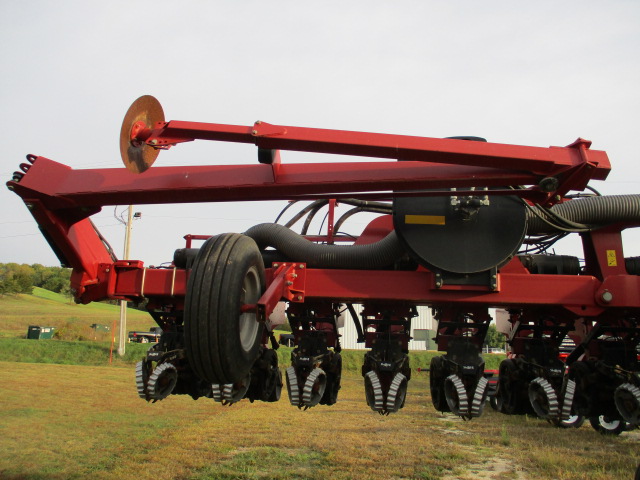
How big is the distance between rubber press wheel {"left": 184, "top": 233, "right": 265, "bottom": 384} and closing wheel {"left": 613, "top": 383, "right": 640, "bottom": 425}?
339 centimetres

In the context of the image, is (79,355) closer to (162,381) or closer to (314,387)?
(162,381)

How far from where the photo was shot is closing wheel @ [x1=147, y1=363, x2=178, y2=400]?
15.4 feet

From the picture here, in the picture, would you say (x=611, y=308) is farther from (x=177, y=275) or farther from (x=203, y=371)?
(x=177, y=275)

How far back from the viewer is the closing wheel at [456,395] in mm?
4555

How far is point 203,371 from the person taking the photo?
368 centimetres

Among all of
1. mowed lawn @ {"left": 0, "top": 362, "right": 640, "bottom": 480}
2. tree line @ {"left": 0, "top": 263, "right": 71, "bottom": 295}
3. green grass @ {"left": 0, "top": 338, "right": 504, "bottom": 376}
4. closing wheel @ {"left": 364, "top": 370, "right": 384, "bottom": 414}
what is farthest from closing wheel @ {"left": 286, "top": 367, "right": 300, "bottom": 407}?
tree line @ {"left": 0, "top": 263, "right": 71, "bottom": 295}

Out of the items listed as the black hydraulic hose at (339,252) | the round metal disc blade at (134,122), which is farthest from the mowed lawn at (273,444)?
the round metal disc blade at (134,122)

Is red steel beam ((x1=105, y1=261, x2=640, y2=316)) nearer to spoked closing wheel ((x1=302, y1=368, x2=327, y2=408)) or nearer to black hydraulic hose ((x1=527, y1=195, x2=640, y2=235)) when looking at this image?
black hydraulic hose ((x1=527, y1=195, x2=640, y2=235))

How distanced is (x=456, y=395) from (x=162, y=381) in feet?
8.78

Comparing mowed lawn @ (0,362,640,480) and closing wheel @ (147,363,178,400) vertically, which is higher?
closing wheel @ (147,363,178,400)

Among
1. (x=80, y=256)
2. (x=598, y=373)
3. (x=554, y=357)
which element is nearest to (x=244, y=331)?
(x=80, y=256)

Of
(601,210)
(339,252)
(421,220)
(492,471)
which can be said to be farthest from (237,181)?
(492,471)

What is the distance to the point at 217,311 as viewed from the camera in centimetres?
361

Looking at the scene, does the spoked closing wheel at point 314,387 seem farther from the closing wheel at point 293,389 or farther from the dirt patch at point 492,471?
the dirt patch at point 492,471
